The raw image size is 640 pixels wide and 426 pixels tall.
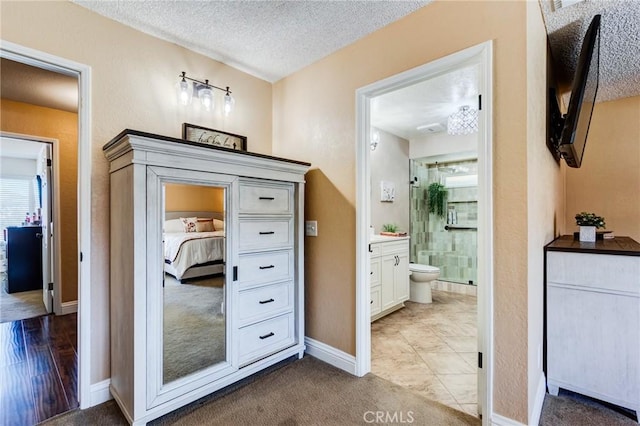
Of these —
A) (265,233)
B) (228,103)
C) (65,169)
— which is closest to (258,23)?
(228,103)

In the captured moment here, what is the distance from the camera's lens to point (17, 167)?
6086 mm

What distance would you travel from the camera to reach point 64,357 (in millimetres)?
2477

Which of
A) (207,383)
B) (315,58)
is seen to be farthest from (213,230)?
(315,58)

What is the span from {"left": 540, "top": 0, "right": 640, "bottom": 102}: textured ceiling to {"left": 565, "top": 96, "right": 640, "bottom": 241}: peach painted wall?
414 millimetres

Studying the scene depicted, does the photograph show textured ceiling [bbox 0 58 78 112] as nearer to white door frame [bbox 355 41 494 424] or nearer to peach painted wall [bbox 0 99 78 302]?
peach painted wall [bbox 0 99 78 302]

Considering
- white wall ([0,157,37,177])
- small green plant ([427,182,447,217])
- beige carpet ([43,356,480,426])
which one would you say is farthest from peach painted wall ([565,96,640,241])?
white wall ([0,157,37,177])

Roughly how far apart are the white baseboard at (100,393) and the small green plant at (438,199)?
4647 millimetres

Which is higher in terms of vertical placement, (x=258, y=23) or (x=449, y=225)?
(x=258, y=23)

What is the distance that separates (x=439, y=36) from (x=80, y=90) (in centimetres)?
232

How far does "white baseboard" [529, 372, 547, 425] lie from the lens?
161 centimetres

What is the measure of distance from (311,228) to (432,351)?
Answer: 4.98 ft

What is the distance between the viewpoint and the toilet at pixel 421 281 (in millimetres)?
3877

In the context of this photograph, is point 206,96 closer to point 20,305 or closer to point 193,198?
point 193,198

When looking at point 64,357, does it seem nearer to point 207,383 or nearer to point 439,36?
point 207,383
